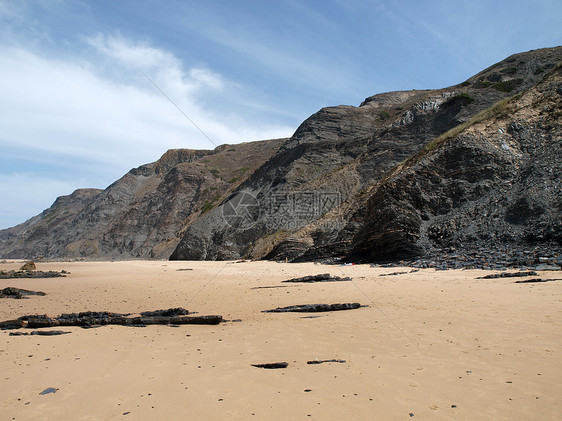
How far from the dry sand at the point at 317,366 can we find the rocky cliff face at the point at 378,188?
466 inches

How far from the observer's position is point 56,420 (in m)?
3.37

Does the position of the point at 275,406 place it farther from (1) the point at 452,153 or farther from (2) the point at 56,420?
(1) the point at 452,153

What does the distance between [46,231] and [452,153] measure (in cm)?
11179

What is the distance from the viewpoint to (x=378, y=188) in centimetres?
2541

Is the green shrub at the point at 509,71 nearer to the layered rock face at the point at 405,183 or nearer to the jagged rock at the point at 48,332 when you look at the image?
the layered rock face at the point at 405,183

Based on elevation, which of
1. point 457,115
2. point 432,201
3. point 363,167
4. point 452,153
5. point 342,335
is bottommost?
point 342,335

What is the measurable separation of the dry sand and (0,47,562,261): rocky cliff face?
11843 mm

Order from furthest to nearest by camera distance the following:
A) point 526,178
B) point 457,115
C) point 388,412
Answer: point 457,115
point 526,178
point 388,412

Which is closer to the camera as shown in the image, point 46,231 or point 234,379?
point 234,379

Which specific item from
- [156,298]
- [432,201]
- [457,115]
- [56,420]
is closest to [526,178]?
[432,201]

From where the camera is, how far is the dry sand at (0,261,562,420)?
3.44m

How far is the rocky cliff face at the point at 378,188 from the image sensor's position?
62.8ft

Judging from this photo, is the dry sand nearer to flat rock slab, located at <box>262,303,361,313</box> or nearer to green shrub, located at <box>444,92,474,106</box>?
flat rock slab, located at <box>262,303,361,313</box>

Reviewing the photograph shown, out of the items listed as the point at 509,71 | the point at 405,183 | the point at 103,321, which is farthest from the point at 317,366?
the point at 509,71
